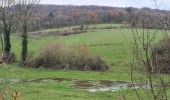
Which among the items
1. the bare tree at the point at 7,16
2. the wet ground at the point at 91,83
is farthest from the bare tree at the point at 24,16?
the wet ground at the point at 91,83

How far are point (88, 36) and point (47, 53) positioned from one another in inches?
1158

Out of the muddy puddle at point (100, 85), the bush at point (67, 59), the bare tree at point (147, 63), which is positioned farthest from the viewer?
the bush at point (67, 59)

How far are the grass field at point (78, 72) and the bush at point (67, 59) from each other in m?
2.00

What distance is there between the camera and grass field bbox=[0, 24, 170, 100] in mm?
20591

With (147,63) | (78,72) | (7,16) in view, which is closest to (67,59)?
(78,72)

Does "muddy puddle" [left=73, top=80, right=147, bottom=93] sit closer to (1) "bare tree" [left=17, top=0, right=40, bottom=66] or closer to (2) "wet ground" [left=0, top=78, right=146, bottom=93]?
(2) "wet ground" [left=0, top=78, right=146, bottom=93]

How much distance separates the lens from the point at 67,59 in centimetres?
4841

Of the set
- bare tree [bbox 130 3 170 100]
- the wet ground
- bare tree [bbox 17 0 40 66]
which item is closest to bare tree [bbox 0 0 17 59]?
bare tree [bbox 17 0 40 66]

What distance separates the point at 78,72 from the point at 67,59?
206 inches

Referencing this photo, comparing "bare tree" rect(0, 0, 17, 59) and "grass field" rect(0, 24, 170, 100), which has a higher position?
"bare tree" rect(0, 0, 17, 59)

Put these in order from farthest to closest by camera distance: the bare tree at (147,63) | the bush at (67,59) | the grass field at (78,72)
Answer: the bush at (67,59)
the grass field at (78,72)
the bare tree at (147,63)

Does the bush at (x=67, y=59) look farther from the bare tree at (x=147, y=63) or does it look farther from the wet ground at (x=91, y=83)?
the bare tree at (x=147, y=63)

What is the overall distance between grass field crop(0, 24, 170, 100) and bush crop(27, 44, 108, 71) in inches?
78.6

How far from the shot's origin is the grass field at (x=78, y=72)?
20591 mm
